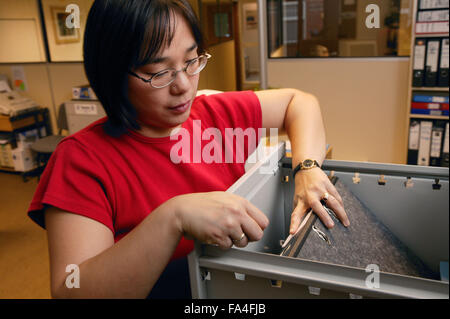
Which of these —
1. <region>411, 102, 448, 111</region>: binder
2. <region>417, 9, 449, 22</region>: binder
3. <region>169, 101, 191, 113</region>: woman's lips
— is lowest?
<region>411, 102, 448, 111</region>: binder

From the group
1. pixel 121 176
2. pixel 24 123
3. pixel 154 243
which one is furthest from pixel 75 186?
pixel 24 123

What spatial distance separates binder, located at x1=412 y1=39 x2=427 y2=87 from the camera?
270 centimetres

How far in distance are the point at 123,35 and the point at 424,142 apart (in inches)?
105

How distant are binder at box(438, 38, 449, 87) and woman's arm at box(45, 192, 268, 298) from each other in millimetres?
2605

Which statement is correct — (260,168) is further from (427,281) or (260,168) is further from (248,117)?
(427,281)

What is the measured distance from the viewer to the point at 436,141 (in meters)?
2.81

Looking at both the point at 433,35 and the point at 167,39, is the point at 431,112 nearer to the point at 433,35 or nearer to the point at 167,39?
the point at 433,35

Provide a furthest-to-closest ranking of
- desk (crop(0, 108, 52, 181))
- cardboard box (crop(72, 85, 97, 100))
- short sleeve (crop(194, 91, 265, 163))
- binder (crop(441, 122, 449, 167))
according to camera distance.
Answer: desk (crop(0, 108, 52, 181)) → cardboard box (crop(72, 85, 97, 100)) → binder (crop(441, 122, 449, 167)) → short sleeve (crop(194, 91, 265, 163))

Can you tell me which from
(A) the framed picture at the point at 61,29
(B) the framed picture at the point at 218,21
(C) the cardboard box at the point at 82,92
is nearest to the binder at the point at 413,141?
(B) the framed picture at the point at 218,21

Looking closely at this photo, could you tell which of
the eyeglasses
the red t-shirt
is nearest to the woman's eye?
the eyeglasses

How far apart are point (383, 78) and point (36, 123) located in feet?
10.6

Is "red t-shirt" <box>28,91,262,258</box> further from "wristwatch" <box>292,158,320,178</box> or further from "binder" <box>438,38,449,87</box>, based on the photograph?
"binder" <box>438,38,449,87</box>
